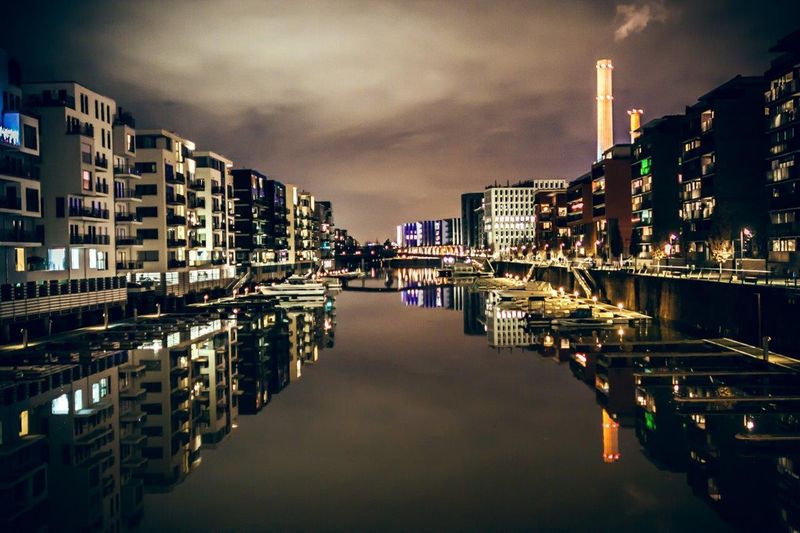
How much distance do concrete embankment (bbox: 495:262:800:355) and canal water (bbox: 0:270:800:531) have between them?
386 cm

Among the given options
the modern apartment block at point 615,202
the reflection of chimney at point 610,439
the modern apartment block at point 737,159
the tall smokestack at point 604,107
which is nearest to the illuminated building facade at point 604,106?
the tall smokestack at point 604,107

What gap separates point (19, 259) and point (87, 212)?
11.6 meters

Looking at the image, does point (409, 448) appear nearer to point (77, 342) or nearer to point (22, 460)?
point (22, 460)

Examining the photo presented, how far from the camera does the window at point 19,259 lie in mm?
58188

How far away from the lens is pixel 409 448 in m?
29.4

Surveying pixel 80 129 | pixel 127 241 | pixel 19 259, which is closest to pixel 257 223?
pixel 127 241

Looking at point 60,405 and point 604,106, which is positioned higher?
point 604,106

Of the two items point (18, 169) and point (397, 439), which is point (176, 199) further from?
point (397, 439)

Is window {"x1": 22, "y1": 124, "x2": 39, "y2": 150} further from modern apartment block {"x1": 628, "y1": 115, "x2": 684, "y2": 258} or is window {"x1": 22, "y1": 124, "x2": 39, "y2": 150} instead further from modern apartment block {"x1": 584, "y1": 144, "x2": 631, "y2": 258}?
modern apartment block {"x1": 584, "y1": 144, "x2": 631, "y2": 258}

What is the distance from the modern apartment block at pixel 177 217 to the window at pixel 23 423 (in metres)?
50.1

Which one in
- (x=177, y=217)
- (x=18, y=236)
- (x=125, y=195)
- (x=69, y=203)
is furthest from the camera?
(x=177, y=217)

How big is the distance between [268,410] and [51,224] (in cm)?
4179

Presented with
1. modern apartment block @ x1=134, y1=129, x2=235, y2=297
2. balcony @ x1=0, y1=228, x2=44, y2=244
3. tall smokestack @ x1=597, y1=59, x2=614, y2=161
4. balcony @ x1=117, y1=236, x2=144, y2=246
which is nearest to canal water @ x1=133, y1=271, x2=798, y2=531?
balcony @ x1=0, y1=228, x2=44, y2=244

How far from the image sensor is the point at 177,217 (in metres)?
94.2
